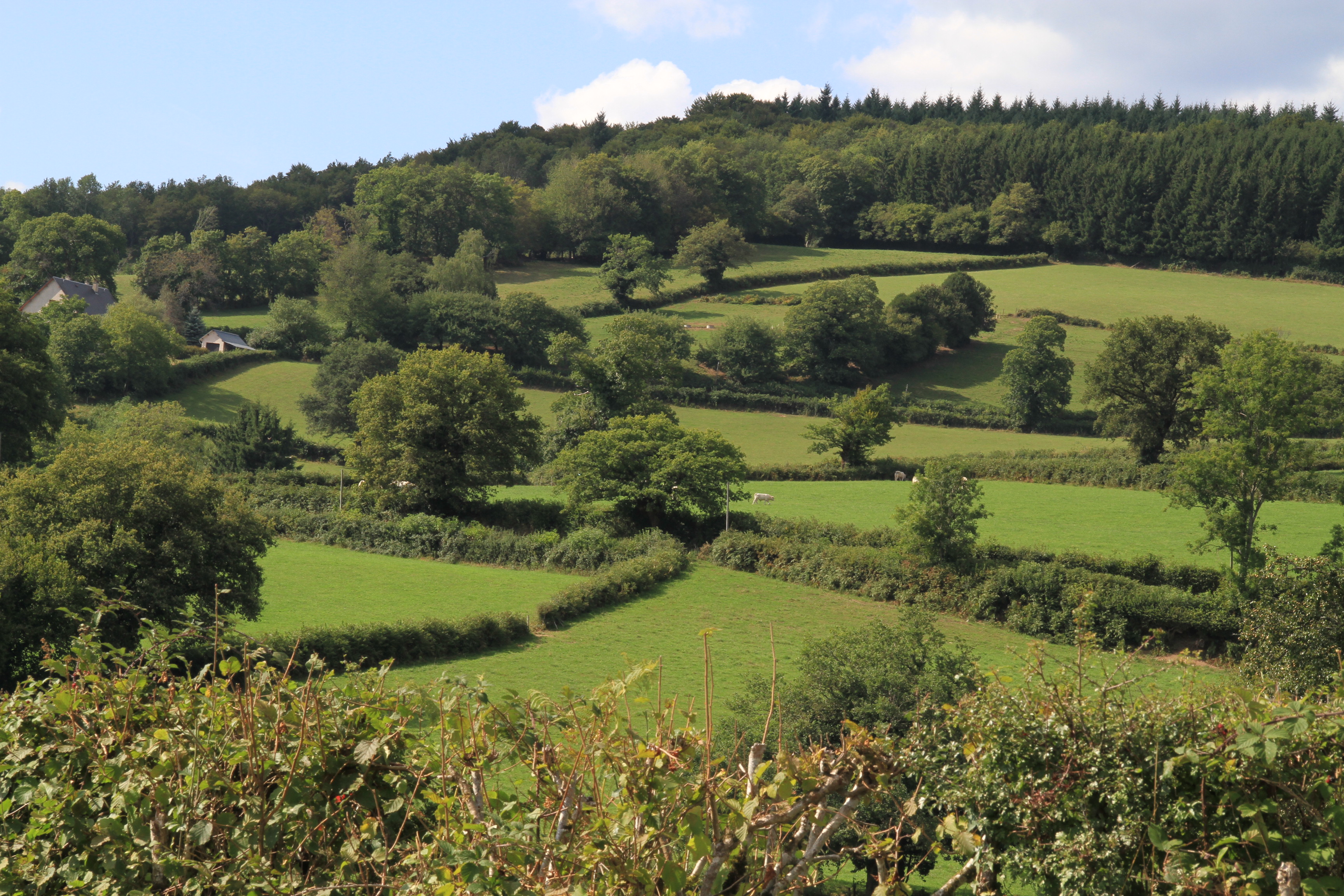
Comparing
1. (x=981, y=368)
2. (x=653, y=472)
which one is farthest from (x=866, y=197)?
(x=653, y=472)

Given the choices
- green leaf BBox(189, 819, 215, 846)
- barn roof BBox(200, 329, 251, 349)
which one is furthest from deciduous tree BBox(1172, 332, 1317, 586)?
barn roof BBox(200, 329, 251, 349)

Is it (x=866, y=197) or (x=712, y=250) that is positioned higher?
(x=866, y=197)

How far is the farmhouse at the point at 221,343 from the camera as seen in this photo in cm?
7138

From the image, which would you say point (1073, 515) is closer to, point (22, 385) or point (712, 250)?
point (22, 385)

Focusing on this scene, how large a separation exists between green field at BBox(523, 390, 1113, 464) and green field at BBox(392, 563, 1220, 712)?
1916 centimetres

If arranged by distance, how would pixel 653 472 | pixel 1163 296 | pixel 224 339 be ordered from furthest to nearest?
1. pixel 1163 296
2. pixel 224 339
3. pixel 653 472

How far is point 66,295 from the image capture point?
7656cm

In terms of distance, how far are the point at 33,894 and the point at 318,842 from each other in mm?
1186

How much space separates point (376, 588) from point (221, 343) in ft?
149

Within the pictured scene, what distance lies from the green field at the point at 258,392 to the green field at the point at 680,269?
2460cm

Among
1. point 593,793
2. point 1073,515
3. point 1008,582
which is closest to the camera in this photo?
point 593,793

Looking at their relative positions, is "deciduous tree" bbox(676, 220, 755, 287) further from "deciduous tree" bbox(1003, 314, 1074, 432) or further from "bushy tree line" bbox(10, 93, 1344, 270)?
"deciduous tree" bbox(1003, 314, 1074, 432)

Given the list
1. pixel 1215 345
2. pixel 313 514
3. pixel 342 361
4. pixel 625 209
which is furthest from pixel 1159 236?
pixel 313 514

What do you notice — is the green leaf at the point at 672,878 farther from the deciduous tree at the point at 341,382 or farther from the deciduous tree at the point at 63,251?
the deciduous tree at the point at 63,251
